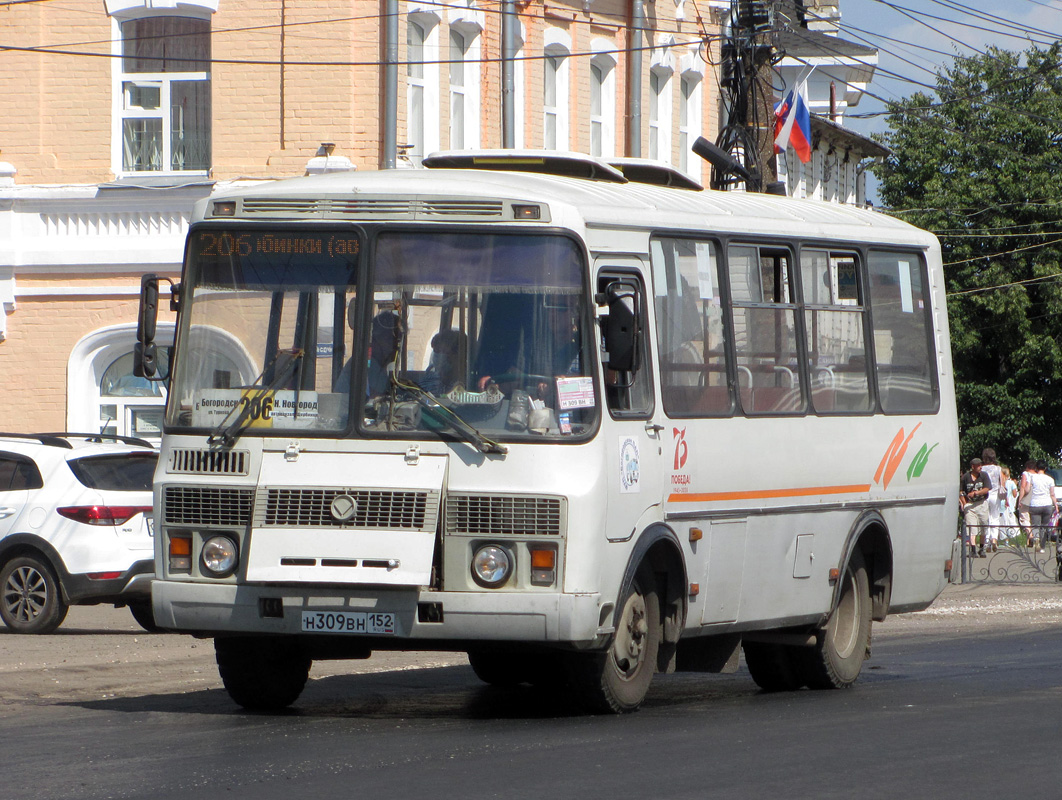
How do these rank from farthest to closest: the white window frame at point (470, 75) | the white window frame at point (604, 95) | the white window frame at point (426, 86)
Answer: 1. the white window frame at point (604, 95)
2. the white window frame at point (470, 75)
3. the white window frame at point (426, 86)

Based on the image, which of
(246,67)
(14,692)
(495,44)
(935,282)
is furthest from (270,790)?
(495,44)

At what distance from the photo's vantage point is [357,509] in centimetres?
955

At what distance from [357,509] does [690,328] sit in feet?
7.54

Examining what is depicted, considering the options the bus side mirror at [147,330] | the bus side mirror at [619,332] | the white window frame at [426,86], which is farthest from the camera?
the white window frame at [426,86]

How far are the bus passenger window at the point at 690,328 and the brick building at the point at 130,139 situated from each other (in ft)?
42.8

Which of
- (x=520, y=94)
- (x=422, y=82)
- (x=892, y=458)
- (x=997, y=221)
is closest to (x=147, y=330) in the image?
(x=892, y=458)

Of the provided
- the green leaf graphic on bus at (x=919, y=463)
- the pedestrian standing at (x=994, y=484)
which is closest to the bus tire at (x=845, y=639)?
the green leaf graphic on bus at (x=919, y=463)

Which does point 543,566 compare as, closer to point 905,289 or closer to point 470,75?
point 905,289

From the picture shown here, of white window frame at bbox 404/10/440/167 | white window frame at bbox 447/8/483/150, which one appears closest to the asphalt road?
white window frame at bbox 404/10/440/167

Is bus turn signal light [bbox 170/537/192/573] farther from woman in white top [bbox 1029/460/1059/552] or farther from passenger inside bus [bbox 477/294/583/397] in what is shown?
woman in white top [bbox 1029/460/1059/552]

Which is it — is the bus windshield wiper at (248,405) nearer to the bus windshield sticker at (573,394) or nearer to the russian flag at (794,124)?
the bus windshield sticker at (573,394)

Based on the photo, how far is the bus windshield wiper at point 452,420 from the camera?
9.52m

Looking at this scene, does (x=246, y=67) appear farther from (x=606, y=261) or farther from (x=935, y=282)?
(x=606, y=261)

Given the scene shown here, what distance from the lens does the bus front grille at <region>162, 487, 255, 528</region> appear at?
980 centimetres
